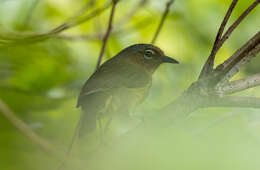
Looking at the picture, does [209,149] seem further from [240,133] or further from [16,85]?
[16,85]

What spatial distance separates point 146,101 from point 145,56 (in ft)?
3.99

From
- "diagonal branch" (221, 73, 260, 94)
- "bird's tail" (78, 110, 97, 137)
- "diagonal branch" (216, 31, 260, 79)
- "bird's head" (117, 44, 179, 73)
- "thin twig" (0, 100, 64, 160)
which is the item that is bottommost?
"bird's head" (117, 44, 179, 73)

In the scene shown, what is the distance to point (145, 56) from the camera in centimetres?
392

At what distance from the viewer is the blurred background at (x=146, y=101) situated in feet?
2.04

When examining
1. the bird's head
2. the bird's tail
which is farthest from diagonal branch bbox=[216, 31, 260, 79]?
the bird's head

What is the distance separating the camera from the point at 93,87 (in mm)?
2572

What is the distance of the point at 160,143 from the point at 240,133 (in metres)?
0.21

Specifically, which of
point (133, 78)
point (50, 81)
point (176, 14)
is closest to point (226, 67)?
point (133, 78)

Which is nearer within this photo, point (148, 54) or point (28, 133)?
point (28, 133)

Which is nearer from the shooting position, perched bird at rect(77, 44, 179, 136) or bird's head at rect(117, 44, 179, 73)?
perched bird at rect(77, 44, 179, 136)

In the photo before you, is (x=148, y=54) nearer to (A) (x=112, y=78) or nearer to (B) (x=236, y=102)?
(A) (x=112, y=78)

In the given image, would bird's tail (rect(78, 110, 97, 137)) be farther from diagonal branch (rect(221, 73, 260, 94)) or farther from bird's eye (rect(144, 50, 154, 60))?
bird's eye (rect(144, 50, 154, 60))

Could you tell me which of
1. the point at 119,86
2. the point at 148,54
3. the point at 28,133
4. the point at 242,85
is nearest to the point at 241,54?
the point at 242,85

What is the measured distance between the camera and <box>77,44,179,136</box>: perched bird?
227 cm
